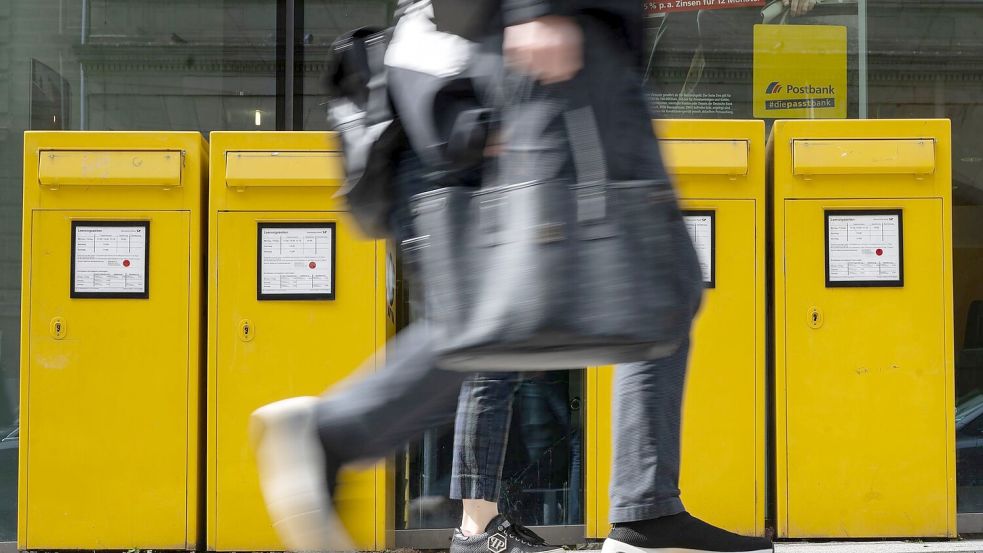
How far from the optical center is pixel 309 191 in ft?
14.0

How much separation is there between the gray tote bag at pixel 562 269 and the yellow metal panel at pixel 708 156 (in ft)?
8.99

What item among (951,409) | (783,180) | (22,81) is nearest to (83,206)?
(22,81)

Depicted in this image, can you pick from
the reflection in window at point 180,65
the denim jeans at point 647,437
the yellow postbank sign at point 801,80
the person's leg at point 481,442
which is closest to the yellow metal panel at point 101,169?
the reflection in window at point 180,65

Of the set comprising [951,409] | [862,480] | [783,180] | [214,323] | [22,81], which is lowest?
[862,480]

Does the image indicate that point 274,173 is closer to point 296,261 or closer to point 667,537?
point 296,261

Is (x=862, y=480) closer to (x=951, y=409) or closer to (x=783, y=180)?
(x=951, y=409)

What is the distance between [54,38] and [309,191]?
242 centimetres

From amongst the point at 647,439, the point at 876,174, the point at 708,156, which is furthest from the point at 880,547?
the point at 647,439

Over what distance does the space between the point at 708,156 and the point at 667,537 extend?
2.52 m

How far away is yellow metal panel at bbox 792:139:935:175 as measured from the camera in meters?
4.20

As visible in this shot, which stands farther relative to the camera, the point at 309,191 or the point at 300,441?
the point at 309,191

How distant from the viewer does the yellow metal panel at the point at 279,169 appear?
13.8 ft

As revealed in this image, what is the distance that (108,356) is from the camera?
425 cm

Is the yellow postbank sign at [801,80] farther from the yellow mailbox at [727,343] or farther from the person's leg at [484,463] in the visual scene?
the person's leg at [484,463]
